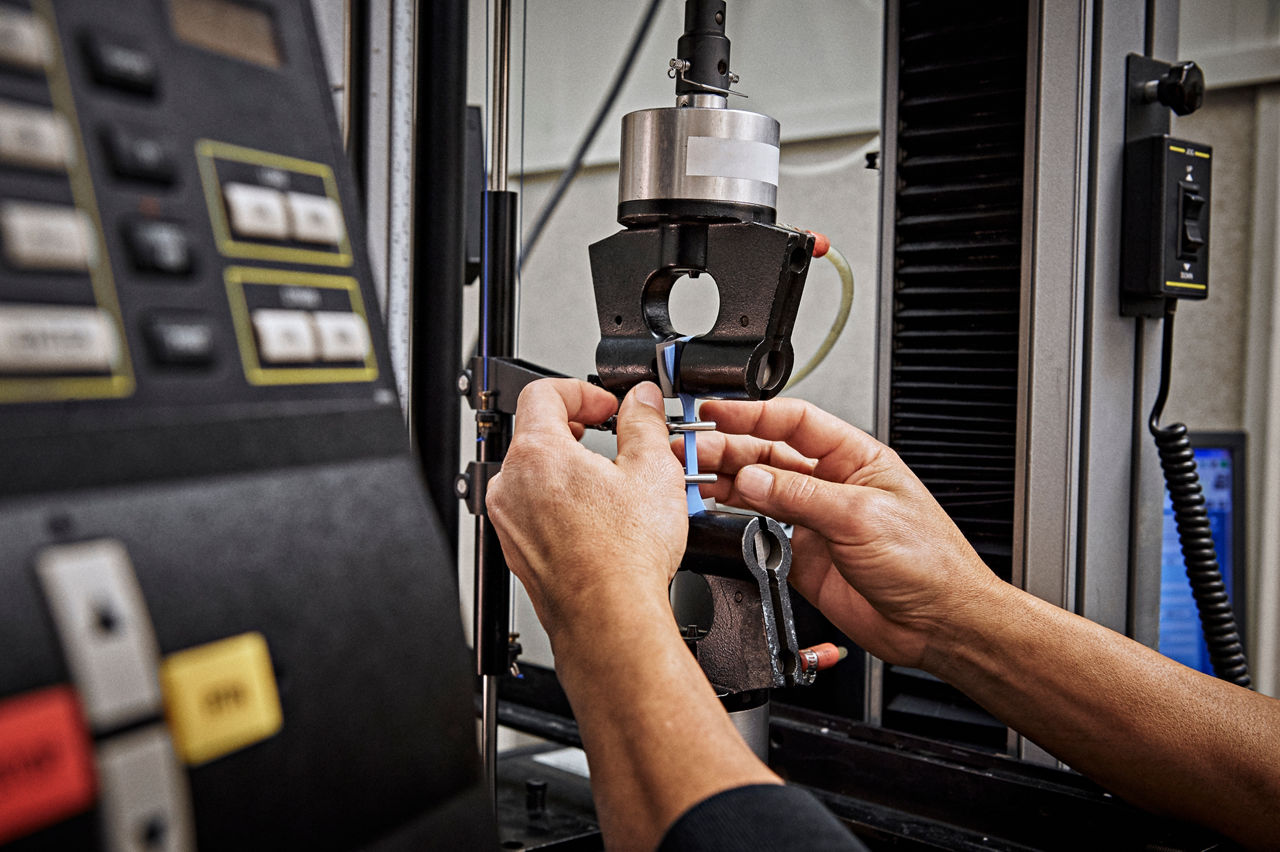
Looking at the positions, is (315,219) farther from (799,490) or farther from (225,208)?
(799,490)

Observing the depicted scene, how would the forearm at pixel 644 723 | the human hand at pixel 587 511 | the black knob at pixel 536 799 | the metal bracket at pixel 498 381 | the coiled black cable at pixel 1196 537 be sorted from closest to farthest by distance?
the forearm at pixel 644 723 < the human hand at pixel 587 511 < the metal bracket at pixel 498 381 < the black knob at pixel 536 799 < the coiled black cable at pixel 1196 537

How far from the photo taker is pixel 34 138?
0.29m

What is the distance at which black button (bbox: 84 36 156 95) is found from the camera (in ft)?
1.02

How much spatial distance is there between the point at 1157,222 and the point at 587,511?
0.69 metres

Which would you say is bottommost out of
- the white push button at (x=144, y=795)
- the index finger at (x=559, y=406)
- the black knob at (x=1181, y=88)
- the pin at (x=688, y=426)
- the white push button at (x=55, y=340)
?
the white push button at (x=144, y=795)

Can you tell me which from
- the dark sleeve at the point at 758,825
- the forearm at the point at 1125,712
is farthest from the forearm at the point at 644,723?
the forearm at the point at 1125,712

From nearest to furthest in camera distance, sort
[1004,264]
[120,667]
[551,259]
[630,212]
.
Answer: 1. [120,667]
2. [630,212]
3. [1004,264]
4. [551,259]

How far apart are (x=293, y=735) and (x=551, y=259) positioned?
1.19m

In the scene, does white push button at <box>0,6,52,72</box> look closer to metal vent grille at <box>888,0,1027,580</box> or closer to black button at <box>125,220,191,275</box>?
black button at <box>125,220,191,275</box>

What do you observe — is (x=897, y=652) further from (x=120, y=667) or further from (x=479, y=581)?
(x=120, y=667)

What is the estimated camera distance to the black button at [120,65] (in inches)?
12.2

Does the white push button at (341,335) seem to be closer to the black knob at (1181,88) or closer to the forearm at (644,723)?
the forearm at (644,723)

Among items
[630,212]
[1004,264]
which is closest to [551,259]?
[1004,264]

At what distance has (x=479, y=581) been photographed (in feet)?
2.94
